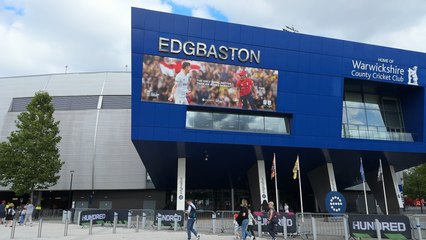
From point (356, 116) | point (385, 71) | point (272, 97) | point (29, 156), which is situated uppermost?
point (385, 71)

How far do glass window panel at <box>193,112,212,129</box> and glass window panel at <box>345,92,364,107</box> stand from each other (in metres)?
13.5

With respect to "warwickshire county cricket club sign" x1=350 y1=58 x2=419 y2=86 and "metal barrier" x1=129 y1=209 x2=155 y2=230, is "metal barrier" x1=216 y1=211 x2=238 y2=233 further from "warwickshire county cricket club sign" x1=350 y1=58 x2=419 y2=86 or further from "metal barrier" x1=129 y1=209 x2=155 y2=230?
"warwickshire county cricket club sign" x1=350 y1=58 x2=419 y2=86

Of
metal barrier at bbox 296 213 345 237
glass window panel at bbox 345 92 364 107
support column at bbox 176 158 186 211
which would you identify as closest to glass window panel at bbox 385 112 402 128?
glass window panel at bbox 345 92 364 107

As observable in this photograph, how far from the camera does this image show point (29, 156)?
37.8m

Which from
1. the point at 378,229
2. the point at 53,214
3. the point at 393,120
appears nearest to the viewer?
the point at 378,229

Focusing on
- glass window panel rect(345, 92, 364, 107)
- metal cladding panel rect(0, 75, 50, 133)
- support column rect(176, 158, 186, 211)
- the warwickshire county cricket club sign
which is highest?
metal cladding panel rect(0, 75, 50, 133)

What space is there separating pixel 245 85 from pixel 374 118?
44.2 ft

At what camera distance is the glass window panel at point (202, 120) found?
26666mm

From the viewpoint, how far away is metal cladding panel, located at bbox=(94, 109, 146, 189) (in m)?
51.2

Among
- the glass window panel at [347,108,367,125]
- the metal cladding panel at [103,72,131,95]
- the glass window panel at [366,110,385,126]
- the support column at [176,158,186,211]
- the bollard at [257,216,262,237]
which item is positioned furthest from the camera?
the metal cladding panel at [103,72,131,95]

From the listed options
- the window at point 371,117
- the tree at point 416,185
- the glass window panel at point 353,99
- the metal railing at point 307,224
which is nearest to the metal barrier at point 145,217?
the metal railing at point 307,224

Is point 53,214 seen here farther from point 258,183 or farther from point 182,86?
point 182,86

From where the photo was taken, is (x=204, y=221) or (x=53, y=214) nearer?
(x=204, y=221)

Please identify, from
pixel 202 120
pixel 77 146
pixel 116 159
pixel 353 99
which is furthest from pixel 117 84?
pixel 353 99
